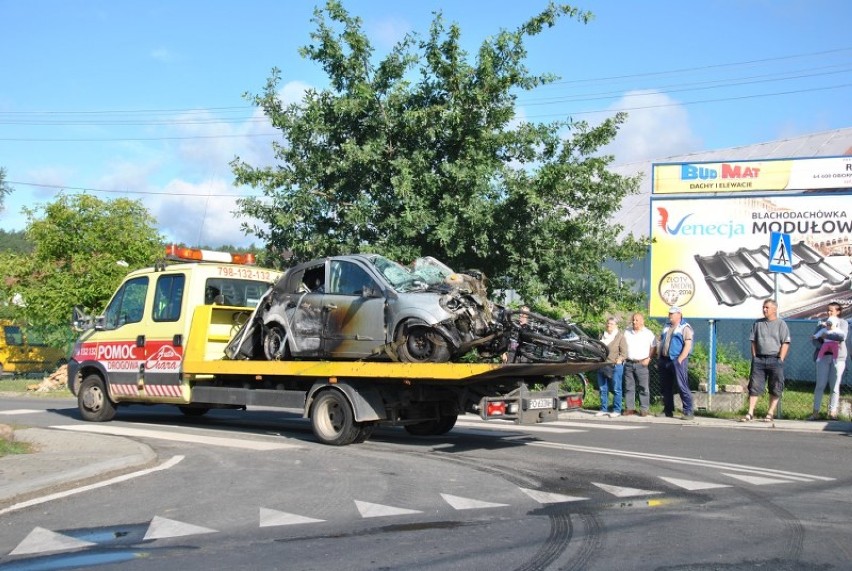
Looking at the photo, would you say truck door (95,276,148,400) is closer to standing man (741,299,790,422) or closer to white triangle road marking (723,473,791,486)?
white triangle road marking (723,473,791,486)

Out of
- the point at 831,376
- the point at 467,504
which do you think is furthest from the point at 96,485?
the point at 831,376

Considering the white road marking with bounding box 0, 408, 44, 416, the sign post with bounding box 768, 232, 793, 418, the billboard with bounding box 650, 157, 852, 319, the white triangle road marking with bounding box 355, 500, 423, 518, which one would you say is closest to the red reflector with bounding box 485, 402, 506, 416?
the white triangle road marking with bounding box 355, 500, 423, 518

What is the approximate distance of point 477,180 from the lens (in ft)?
54.2

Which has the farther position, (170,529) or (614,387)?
(614,387)

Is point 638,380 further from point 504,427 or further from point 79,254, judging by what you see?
point 79,254

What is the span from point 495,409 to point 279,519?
12.0 ft

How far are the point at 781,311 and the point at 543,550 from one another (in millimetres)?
13614

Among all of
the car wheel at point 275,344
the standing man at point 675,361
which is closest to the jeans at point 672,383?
the standing man at point 675,361

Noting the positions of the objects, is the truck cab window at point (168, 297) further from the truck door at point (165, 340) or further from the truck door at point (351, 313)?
the truck door at point (351, 313)

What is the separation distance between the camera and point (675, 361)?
1562 centimetres

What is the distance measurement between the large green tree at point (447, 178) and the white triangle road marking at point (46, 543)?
10.2 m

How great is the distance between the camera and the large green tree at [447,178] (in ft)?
54.9

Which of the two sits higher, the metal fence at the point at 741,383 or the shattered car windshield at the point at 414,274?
the shattered car windshield at the point at 414,274

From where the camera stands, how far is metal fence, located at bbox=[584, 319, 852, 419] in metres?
16.4
